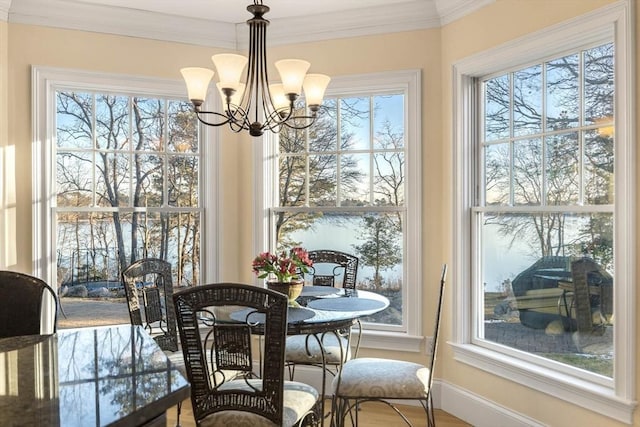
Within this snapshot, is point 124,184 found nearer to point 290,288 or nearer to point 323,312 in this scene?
A: point 290,288

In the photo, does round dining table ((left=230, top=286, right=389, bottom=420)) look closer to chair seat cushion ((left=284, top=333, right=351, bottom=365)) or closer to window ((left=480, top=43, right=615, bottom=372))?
chair seat cushion ((left=284, top=333, right=351, bottom=365))

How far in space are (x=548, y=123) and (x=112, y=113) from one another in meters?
2.98

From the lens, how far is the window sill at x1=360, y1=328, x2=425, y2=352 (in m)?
3.79

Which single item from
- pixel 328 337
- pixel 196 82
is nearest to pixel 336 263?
pixel 328 337

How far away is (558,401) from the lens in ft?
9.31

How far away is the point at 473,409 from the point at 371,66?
245cm

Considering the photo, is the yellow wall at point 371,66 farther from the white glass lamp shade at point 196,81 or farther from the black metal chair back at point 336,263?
the white glass lamp shade at point 196,81

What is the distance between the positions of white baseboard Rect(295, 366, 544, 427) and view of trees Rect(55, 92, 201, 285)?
64.9 inches

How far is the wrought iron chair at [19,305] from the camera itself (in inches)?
78.1

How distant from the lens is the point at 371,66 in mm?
3895

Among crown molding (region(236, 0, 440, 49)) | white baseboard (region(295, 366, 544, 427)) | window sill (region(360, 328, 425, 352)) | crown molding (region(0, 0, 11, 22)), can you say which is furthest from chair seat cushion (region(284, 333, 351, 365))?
crown molding (region(0, 0, 11, 22))

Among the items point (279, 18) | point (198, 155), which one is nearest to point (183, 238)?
point (198, 155)

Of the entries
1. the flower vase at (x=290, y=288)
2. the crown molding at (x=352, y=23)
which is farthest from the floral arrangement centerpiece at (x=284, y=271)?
the crown molding at (x=352, y=23)

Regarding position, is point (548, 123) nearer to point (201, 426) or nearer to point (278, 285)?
point (278, 285)
